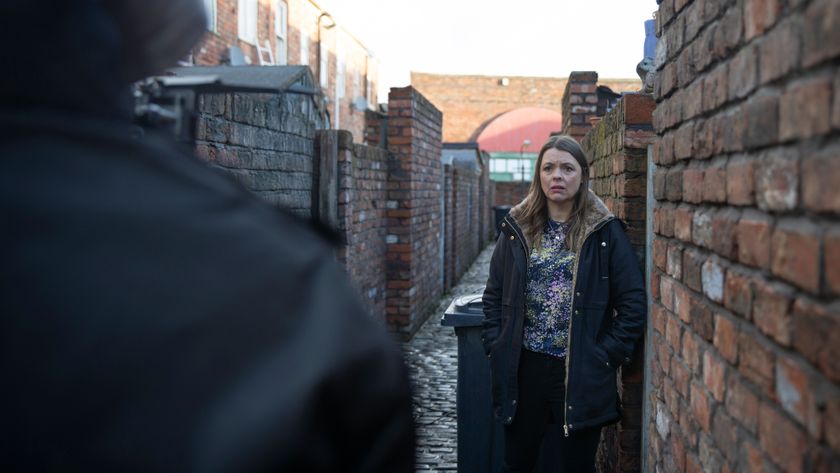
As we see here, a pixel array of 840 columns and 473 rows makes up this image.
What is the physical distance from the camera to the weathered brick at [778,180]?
127 centimetres

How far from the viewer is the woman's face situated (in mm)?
3311

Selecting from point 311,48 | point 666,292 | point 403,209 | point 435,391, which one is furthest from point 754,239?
point 311,48

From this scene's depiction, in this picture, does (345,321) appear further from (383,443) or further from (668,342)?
(668,342)

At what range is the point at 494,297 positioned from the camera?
344 cm

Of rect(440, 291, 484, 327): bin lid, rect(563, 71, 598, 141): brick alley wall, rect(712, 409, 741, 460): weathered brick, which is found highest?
rect(563, 71, 598, 141): brick alley wall

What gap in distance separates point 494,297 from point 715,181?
1.78 meters

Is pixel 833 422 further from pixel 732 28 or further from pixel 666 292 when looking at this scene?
pixel 666 292

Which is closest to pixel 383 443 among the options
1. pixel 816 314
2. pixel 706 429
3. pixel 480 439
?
pixel 816 314

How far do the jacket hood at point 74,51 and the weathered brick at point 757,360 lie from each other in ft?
3.94

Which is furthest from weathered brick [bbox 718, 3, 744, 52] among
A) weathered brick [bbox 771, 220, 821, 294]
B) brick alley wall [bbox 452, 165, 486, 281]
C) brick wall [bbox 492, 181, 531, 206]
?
brick wall [bbox 492, 181, 531, 206]

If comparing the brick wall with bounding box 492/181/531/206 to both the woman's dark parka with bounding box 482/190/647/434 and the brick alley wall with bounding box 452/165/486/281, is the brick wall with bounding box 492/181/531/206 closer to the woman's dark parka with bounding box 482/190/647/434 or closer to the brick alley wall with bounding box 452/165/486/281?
the brick alley wall with bounding box 452/165/486/281

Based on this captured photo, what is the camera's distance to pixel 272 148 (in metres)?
4.13

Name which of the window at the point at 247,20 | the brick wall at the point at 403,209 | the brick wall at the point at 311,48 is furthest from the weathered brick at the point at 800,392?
the window at the point at 247,20

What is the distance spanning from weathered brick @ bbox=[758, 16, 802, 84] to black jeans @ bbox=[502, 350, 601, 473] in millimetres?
1952
